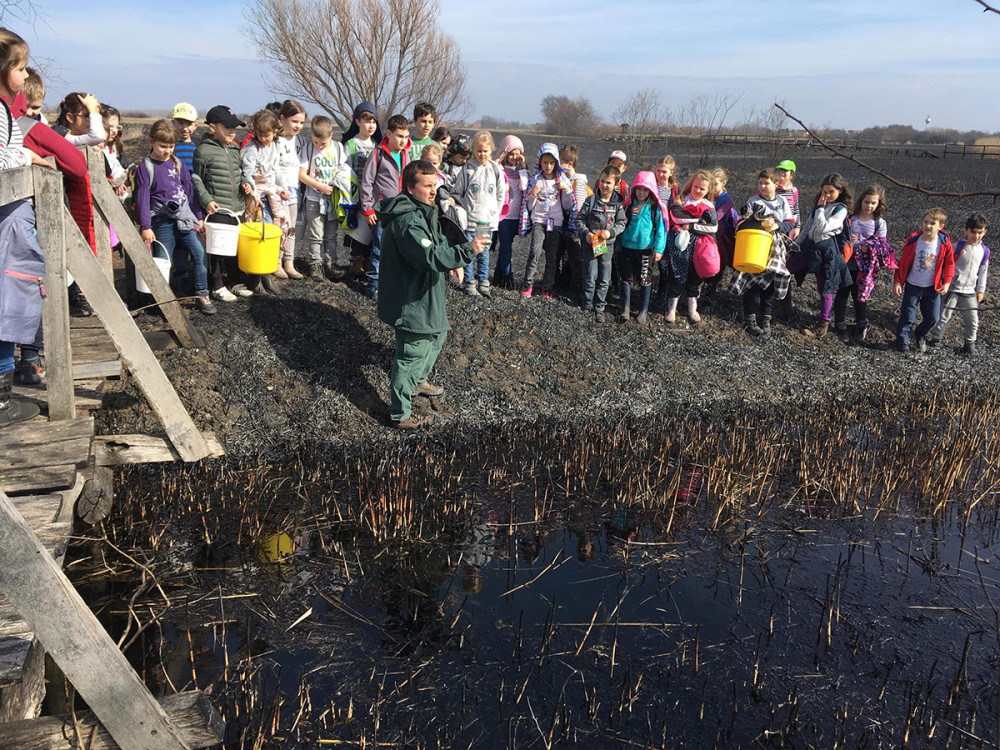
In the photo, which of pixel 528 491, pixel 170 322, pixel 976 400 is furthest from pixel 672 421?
pixel 170 322

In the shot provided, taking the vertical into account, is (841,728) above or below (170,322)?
below

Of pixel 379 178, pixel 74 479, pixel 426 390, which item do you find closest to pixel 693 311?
pixel 426 390

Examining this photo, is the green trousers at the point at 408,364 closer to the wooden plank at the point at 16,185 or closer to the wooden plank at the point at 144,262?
the wooden plank at the point at 144,262

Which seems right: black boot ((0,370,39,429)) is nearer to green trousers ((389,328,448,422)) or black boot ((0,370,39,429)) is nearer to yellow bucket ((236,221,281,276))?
green trousers ((389,328,448,422))

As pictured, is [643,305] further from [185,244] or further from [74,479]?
[74,479]

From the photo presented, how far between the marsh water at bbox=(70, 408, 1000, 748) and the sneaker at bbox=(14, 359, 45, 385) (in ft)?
3.29

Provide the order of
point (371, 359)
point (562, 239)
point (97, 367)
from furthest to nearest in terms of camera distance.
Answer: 1. point (562, 239)
2. point (371, 359)
3. point (97, 367)

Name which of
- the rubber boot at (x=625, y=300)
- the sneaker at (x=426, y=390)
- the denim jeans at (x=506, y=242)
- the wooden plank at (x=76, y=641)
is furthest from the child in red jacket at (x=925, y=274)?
the wooden plank at (x=76, y=641)

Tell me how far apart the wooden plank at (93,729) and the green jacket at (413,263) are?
3.79 m

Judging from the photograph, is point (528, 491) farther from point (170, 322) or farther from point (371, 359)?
point (170, 322)

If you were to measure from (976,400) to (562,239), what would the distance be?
5.01 metres

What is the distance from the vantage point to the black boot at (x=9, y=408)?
4648 millimetres

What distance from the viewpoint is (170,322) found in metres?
7.11

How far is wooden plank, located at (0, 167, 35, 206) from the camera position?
3.96m
